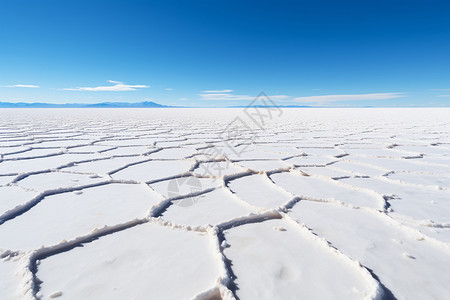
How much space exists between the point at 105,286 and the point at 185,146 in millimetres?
2826

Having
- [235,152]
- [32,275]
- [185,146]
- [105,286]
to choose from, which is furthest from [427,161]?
[32,275]

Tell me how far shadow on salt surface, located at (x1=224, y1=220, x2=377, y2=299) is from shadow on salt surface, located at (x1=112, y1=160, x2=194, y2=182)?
108 cm

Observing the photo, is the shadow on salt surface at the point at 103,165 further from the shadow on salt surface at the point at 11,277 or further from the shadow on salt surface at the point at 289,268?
the shadow on salt surface at the point at 289,268

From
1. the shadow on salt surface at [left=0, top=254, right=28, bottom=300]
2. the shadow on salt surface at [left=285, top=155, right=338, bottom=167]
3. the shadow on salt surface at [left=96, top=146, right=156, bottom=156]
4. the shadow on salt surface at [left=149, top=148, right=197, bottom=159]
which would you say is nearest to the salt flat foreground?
the shadow on salt surface at [left=0, top=254, right=28, bottom=300]

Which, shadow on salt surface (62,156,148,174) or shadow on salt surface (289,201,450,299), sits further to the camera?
shadow on salt surface (62,156,148,174)

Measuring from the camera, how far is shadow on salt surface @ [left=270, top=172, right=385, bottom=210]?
1.54 metres

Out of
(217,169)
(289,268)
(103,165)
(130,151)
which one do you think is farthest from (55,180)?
(289,268)

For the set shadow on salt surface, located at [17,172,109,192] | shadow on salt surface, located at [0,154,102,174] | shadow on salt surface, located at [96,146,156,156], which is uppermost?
shadow on salt surface, located at [17,172,109,192]

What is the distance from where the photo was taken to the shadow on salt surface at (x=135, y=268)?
806 mm

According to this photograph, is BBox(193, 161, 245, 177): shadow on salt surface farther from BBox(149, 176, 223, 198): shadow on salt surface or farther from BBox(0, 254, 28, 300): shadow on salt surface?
BBox(0, 254, 28, 300): shadow on salt surface

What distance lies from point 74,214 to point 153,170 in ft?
3.17

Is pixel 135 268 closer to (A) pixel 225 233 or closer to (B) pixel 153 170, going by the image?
(A) pixel 225 233

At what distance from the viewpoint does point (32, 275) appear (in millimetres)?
861

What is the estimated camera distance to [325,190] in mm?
1745
